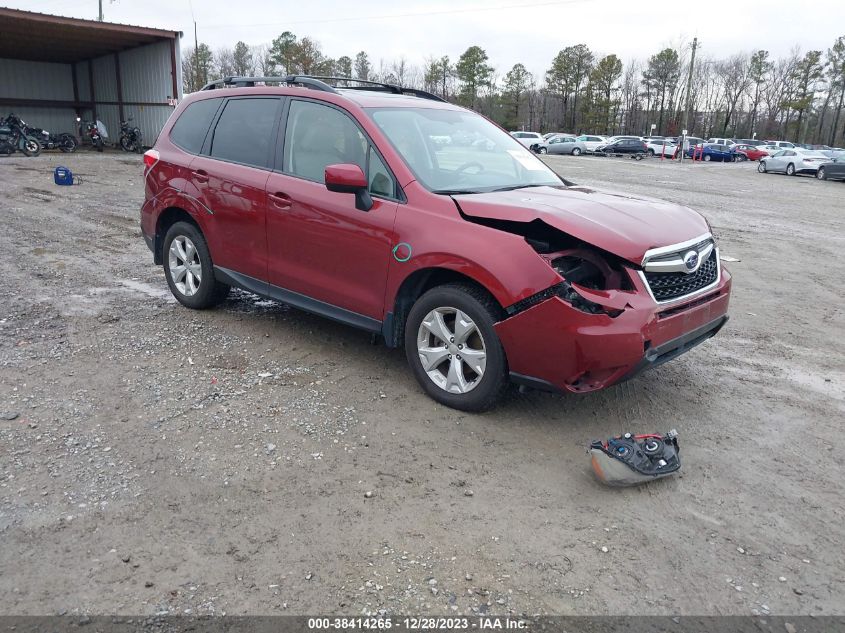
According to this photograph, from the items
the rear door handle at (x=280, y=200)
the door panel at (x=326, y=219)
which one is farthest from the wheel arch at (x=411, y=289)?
the rear door handle at (x=280, y=200)

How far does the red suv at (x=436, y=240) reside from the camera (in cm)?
370

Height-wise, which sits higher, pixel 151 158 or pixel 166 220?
pixel 151 158

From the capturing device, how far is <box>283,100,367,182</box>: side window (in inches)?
181

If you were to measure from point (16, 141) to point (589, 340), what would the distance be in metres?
24.3

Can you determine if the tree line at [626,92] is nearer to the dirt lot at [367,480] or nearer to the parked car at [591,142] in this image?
the parked car at [591,142]

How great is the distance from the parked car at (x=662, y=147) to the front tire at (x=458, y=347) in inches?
1767

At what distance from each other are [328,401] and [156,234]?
9.33 ft

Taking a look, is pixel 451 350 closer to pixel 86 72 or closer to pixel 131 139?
pixel 131 139

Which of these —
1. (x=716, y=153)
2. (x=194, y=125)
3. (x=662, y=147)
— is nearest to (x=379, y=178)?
(x=194, y=125)

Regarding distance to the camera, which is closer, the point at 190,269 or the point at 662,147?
the point at 190,269

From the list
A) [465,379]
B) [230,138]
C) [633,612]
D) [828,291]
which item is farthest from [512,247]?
[828,291]

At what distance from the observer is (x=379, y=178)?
443cm

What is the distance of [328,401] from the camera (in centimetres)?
435

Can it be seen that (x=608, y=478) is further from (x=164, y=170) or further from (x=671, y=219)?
(x=164, y=170)
